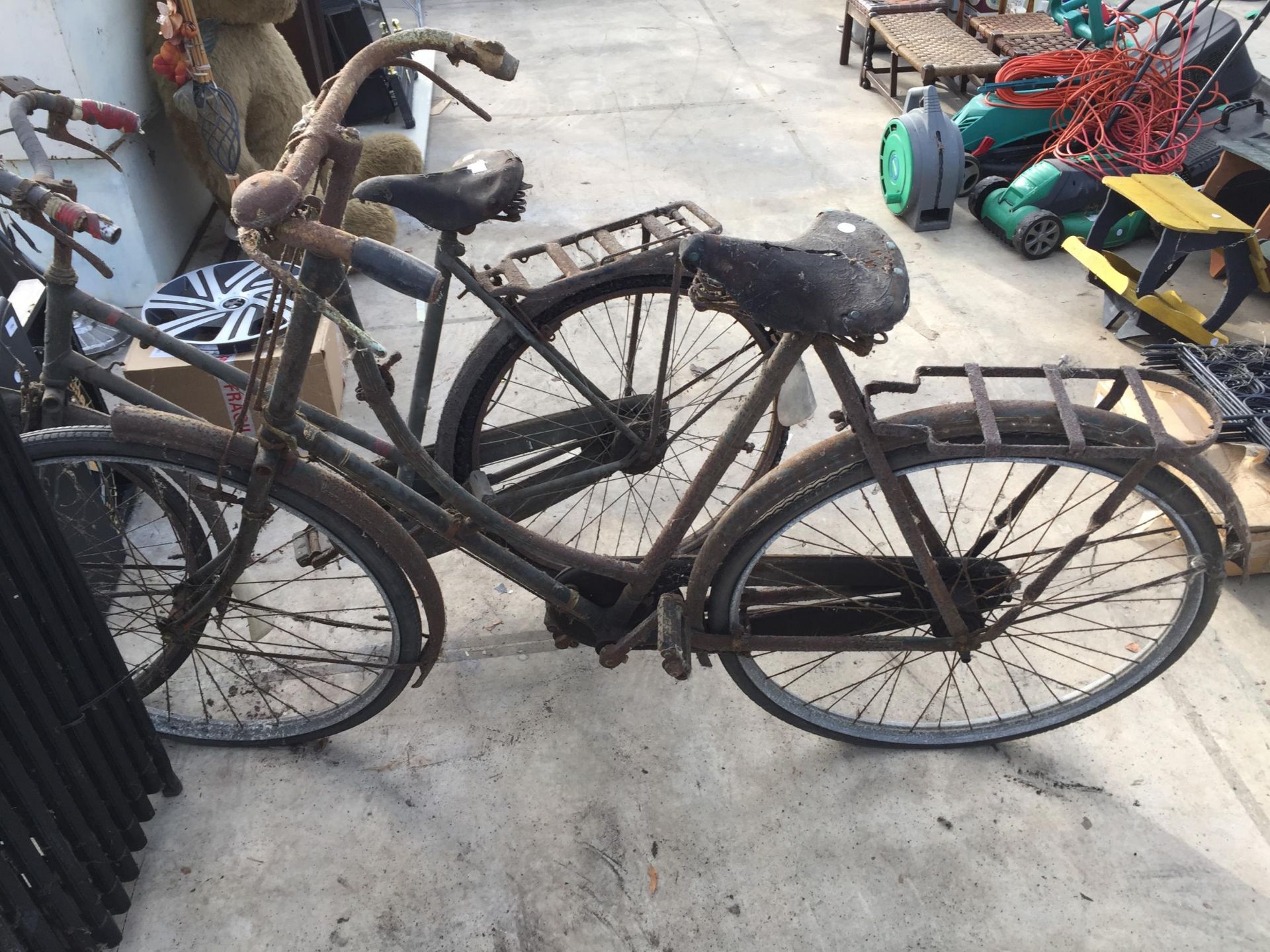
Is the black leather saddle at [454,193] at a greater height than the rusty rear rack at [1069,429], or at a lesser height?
greater

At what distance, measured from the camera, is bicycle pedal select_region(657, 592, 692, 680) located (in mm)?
1860

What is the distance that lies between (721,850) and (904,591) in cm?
71

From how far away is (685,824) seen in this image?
207 centimetres

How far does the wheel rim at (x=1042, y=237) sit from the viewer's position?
4.10 m

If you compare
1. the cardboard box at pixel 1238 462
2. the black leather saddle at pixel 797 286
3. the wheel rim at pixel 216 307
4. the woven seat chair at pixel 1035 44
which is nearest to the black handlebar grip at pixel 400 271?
the black leather saddle at pixel 797 286

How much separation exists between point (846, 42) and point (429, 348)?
16.9 ft

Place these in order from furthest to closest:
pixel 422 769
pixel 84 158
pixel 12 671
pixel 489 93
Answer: pixel 489 93 → pixel 84 158 → pixel 422 769 → pixel 12 671

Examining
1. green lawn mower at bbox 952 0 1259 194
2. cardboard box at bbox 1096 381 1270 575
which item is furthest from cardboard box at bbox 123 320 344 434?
green lawn mower at bbox 952 0 1259 194

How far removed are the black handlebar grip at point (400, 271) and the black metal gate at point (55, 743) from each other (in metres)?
0.77

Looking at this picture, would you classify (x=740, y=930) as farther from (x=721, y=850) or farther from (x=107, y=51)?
(x=107, y=51)

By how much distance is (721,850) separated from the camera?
6.63 feet

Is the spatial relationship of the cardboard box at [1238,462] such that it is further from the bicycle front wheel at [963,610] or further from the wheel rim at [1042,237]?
the wheel rim at [1042,237]

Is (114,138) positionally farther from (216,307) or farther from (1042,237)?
(1042,237)

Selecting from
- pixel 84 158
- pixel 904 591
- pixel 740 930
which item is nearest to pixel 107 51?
pixel 84 158
